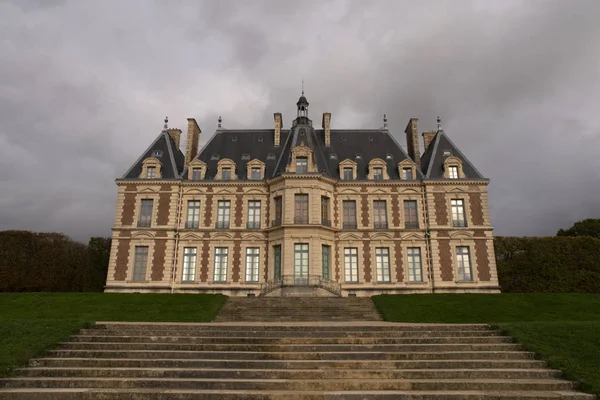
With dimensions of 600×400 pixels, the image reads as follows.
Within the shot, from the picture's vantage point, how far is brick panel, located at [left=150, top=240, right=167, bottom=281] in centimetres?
2727

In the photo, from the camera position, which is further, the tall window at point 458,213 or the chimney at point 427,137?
the chimney at point 427,137

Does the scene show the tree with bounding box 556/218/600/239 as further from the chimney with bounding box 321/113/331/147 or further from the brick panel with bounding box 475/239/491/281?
the chimney with bounding box 321/113/331/147

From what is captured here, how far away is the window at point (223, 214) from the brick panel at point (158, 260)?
3865 mm

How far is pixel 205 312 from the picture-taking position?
19000 millimetres

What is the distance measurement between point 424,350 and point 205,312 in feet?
36.6

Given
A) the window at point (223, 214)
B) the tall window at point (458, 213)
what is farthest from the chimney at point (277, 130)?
the tall window at point (458, 213)

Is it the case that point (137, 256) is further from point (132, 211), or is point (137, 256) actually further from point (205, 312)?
point (205, 312)

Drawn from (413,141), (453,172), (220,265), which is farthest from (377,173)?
(220,265)

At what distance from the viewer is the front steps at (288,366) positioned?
8.48 metres

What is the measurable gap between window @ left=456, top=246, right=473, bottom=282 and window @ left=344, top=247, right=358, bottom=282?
266 inches

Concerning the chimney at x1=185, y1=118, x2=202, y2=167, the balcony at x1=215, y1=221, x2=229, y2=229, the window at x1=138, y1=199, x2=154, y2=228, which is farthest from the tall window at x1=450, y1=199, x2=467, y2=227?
the window at x1=138, y1=199, x2=154, y2=228

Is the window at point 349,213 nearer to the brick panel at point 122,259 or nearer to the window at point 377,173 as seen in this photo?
the window at point 377,173

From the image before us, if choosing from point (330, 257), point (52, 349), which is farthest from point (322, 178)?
point (52, 349)

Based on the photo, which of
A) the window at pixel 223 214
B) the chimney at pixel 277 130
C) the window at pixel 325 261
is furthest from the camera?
the chimney at pixel 277 130
